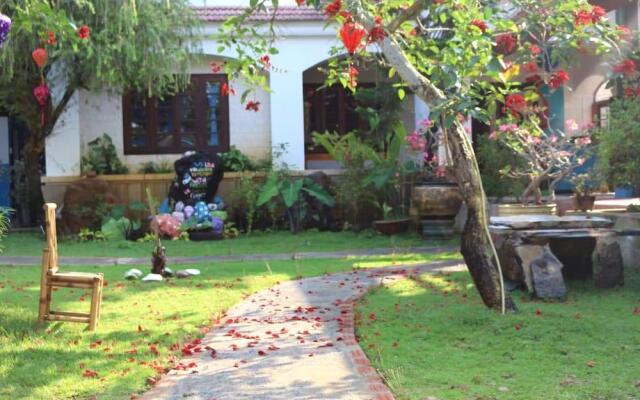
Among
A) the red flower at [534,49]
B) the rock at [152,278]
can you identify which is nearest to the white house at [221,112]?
the red flower at [534,49]

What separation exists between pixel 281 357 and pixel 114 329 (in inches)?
70.4

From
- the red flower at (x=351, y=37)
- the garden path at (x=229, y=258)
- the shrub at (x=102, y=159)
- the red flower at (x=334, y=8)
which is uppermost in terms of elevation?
the red flower at (x=334, y=8)

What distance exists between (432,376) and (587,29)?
5.19 m

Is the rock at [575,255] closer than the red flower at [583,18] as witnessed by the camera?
No

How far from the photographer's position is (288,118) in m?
16.8

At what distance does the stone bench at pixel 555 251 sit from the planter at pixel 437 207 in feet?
15.1

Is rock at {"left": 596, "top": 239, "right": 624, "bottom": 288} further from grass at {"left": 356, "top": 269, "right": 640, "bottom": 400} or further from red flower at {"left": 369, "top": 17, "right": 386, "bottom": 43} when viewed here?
red flower at {"left": 369, "top": 17, "right": 386, "bottom": 43}

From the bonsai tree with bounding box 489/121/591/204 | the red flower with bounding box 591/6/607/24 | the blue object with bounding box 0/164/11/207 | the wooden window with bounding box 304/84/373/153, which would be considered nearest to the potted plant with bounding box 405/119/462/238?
the bonsai tree with bounding box 489/121/591/204

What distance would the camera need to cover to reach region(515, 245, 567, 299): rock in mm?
7609

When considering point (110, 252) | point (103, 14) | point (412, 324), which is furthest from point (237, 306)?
point (103, 14)

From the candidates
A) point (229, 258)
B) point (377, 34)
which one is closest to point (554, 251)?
point (377, 34)

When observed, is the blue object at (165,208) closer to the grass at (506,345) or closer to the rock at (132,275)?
the rock at (132,275)

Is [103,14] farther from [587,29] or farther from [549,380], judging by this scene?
[549,380]

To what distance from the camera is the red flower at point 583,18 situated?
Result: 7520mm
